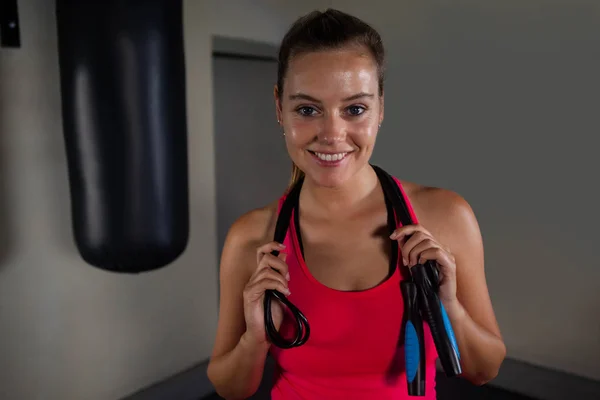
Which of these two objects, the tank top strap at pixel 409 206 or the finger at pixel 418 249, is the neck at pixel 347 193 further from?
the finger at pixel 418 249

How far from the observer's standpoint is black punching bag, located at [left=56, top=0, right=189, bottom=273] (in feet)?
5.43

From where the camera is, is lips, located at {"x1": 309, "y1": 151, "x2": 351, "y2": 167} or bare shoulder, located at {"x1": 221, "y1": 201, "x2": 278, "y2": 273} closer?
lips, located at {"x1": 309, "y1": 151, "x2": 351, "y2": 167}

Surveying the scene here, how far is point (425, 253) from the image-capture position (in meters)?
0.82

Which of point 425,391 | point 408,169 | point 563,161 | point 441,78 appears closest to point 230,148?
point 408,169

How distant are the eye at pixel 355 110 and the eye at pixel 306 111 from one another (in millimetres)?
58

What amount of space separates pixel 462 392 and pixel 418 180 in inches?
44.2

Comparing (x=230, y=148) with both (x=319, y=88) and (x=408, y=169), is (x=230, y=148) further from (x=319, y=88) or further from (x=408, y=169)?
(x=319, y=88)

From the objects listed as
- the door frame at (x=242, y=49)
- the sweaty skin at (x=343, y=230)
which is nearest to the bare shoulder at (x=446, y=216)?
the sweaty skin at (x=343, y=230)

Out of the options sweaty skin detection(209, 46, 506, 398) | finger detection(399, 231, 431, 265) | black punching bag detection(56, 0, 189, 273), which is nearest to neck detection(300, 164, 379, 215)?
sweaty skin detection(209, 46, 506, 398)

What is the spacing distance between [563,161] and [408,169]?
0.81m

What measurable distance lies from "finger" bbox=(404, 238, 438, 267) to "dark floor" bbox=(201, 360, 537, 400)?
1.76 m

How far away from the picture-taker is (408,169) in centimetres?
300

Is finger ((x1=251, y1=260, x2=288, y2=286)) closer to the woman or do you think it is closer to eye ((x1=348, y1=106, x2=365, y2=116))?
the woman

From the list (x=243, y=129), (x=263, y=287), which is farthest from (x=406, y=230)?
(x=243, y=129)
